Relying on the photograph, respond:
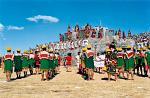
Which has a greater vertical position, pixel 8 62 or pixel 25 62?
pixel 25 62

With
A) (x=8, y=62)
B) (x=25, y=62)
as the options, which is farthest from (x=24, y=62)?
(x=8, y=62)

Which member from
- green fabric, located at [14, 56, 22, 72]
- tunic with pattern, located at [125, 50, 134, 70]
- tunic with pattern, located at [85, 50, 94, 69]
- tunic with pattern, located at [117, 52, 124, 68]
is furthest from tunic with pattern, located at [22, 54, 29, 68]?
tunic with pattern, located at [125, 50, 134, 70]

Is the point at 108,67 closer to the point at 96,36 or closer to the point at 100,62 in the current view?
the point at 100,62

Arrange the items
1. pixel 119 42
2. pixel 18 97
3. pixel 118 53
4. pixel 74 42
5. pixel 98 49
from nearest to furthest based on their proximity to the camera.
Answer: pixel 18 97, pixel 118 53, pixel 98 49, pixel 119 42, pixel 74 42

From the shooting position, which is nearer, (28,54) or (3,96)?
(3,96)

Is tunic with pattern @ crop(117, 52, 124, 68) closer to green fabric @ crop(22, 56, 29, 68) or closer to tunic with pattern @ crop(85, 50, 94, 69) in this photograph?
tunic with pattern @ crop(85, 50, 94, 69)

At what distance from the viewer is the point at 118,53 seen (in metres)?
20.0

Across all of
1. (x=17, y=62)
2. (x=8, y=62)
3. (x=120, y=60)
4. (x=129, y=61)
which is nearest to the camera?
(x=129, y=61)

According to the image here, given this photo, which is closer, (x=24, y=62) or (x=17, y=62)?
(x=17, y=62)

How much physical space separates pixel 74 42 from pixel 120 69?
41.5 meters

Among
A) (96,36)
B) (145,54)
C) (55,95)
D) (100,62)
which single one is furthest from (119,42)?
(55,95)

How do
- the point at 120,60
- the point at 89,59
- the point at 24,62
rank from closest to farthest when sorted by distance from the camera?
1. the point at 89,59
2. the point at 120,60
3. the point at 24,62

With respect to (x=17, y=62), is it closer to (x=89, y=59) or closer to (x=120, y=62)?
(x=89, y=59)

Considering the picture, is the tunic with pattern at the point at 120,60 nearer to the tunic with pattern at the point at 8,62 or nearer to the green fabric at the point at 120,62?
the green fabric at the point at 120,62
